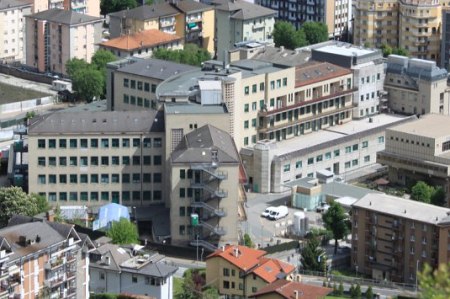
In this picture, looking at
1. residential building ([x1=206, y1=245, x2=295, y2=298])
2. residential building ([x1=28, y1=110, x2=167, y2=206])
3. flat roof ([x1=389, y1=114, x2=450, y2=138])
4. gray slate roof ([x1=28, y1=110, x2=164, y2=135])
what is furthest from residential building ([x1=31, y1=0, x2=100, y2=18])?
residential building ([x1=206, y1=245, x2=295, y2=298])

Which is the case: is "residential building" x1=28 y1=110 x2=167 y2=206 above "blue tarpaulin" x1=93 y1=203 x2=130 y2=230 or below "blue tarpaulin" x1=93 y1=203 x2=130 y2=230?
above

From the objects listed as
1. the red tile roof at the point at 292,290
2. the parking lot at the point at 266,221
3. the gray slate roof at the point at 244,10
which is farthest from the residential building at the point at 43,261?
the gray slate roof at the point at 244,10

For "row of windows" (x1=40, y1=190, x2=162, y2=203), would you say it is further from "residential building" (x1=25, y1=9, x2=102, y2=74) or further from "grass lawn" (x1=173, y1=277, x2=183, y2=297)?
"residential building" (x1=25, y1=9, x2=102, y2=74)

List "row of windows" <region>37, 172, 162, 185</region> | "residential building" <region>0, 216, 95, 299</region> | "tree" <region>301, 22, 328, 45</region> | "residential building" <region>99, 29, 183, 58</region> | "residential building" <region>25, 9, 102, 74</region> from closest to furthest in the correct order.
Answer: "residential building" <region>0, 216, 95, 299</region>, "row of windows" <region>37, 172, 162, 185</region>, "residential building" <region>99, 29, 183, 58</region>, "residential building" <region>25, 9, 102, 74</region>, "tree" <region>301, 22, 328, 45</region>

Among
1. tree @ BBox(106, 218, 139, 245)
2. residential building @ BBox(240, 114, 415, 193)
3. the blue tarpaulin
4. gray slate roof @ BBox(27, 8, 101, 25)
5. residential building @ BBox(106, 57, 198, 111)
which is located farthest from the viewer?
gray slate roof @ BBox(27, 8, 101, 25)

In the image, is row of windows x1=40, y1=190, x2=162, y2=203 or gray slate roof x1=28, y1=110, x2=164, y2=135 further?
row of windows x1=40, y1=190, x2=162, y2=203

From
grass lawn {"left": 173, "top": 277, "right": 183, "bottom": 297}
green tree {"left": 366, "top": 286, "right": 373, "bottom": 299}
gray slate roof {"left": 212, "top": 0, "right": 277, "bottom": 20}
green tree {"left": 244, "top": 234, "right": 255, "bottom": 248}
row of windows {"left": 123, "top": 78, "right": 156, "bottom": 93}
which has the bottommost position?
grass lawn {"left": 173, "top": 277, "right": 183, "bottom": 297}

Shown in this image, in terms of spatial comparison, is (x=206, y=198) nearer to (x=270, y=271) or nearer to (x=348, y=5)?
(x=270, y=271)

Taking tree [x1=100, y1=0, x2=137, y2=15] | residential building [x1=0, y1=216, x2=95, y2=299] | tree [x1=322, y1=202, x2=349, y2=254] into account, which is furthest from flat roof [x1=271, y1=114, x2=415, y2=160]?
tree [x1=100, y1=0, x2=137, y2=15]

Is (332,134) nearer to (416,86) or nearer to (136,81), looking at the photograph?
(416,86)
